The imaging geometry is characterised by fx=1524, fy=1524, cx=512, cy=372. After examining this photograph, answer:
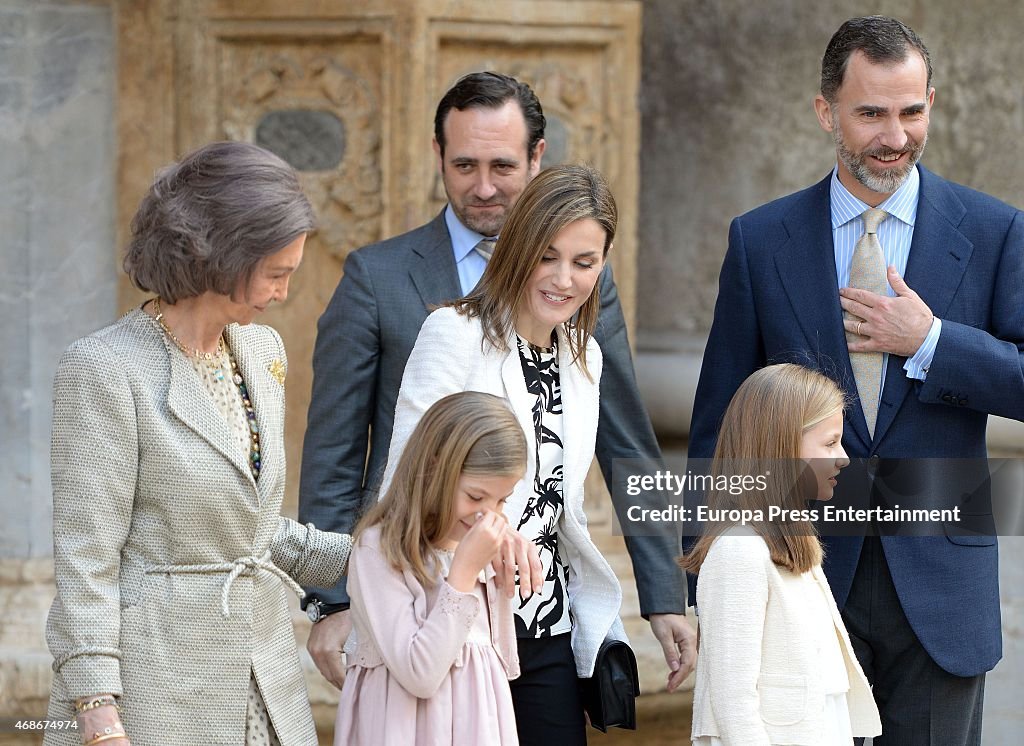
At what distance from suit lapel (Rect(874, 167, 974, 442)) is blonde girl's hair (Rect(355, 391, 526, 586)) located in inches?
31.0

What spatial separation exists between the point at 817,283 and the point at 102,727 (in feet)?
5.07

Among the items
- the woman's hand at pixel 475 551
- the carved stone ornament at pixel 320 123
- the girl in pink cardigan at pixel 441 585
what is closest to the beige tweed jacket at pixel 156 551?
the girl in pink cardigan at pixel 441 585

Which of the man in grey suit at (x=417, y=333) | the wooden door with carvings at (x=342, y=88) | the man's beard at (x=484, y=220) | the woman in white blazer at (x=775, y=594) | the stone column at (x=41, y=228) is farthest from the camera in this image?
the stone column at (x=41, y=228)

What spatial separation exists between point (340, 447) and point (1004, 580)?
279 centimetres

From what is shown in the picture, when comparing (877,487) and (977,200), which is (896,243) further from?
(877,487)

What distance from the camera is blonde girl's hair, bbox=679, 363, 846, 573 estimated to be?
2611 millimetres

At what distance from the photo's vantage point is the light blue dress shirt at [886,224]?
9.59 feet

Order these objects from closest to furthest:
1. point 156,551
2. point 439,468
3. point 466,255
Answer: point 156,551
point 439,468
point 466,255

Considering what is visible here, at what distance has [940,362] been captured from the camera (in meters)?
2.74

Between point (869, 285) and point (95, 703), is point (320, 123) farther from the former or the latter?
point (95, 703)

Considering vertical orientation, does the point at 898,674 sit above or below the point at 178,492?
below

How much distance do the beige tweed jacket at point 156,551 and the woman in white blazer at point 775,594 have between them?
2.32 ft

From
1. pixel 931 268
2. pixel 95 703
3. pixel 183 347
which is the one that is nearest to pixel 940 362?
pixel 931 268

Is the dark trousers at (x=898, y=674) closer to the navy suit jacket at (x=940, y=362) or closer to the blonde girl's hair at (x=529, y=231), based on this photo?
the navy suit jacket at (x=940, y=362)
